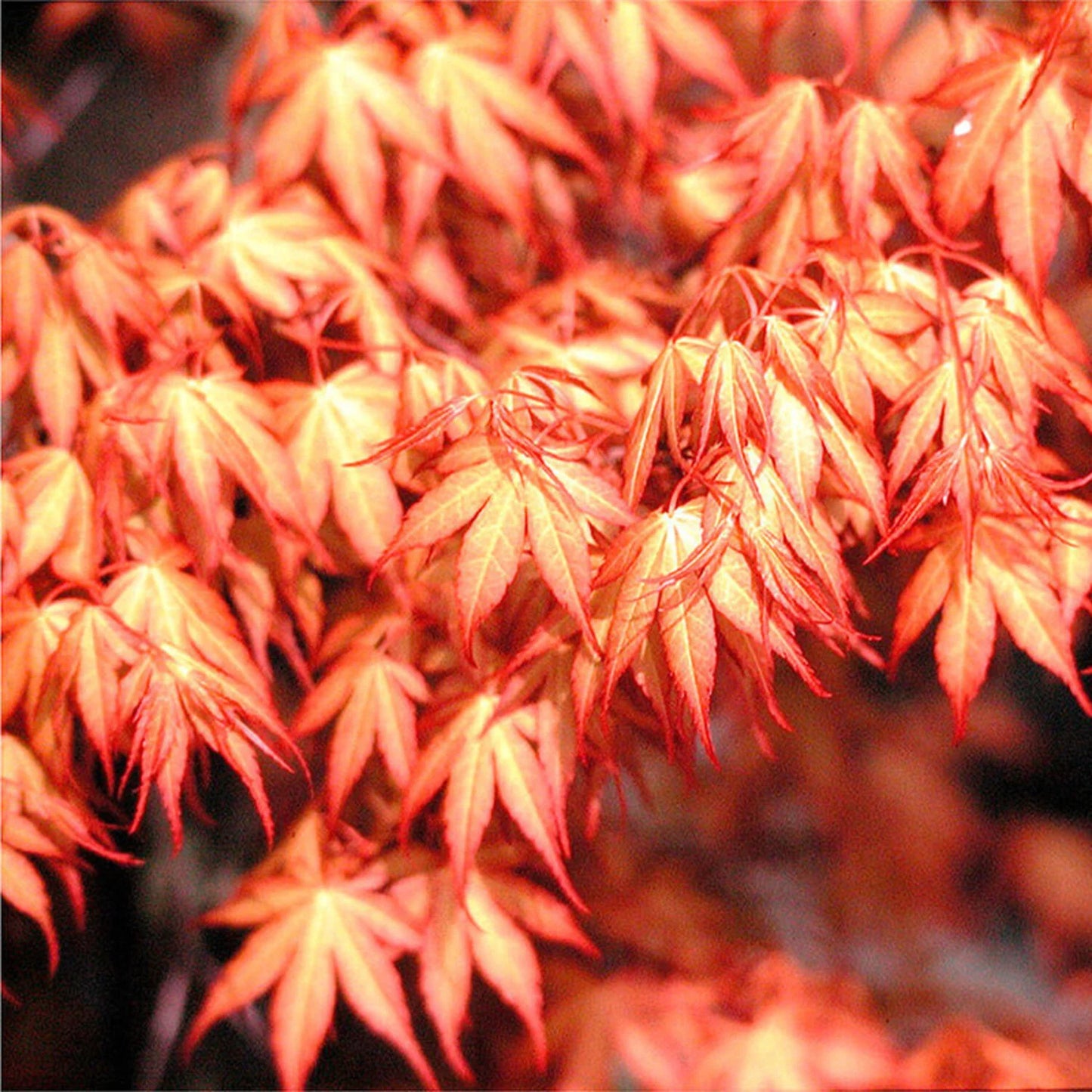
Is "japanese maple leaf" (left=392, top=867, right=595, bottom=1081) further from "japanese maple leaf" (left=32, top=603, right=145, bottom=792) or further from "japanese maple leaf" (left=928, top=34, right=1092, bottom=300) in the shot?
"japanese maple leaf" (left=928, top=34, right=1092, bottom=300)

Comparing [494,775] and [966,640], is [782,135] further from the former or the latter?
[494,775]

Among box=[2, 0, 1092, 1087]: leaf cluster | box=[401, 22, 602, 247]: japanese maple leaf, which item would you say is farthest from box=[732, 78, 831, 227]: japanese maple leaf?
box=[401, 22, 602, 247]: japanese maple leaf

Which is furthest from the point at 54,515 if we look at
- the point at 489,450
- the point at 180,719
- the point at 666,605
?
the point at 666,605

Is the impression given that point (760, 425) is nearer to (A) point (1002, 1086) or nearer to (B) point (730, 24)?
(B) point (730, 24)

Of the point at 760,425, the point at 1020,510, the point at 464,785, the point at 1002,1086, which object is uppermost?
the point at 760,425

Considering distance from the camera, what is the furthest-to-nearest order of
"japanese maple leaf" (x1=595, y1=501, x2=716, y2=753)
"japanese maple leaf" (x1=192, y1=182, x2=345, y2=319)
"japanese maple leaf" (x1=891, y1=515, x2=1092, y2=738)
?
"japanese maple leaf" (x1=192, y1=182, x2=345, y2=319) → "japanese maple leaf" (x1=891, y1=515, x2=1092, y2=738) → "japanese maple leaf" (x1=595, y1=501, x2=716, y2=753)

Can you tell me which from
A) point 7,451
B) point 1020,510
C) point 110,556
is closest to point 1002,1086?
point 1020,510

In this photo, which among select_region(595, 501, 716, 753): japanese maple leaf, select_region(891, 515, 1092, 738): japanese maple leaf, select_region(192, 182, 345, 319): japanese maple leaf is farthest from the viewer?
select_region(192, 182, 345, 319): japanese maple leaf
